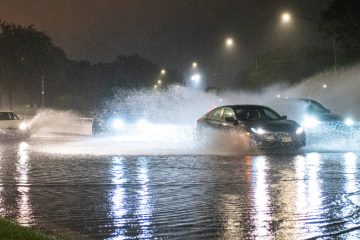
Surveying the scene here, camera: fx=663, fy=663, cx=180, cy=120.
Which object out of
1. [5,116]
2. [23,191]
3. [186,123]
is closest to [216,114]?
[23,191]

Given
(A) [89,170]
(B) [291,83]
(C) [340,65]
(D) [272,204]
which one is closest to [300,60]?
(B) [291,83]

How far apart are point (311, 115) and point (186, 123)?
15.2 m

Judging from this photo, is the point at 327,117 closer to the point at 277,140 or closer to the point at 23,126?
the point at 277,140

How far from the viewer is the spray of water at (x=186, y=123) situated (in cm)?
2121

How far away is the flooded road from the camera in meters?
8.20

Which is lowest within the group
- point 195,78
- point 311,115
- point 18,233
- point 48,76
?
point 18,233

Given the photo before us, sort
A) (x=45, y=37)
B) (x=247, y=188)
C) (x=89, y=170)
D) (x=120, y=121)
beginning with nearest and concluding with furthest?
(x=247, y=188) < (x=89, y=170) < (x=120, y=121) < (x=45, y=37)

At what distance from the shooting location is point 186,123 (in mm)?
40000

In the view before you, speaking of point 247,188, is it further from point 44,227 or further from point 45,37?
point 45,37

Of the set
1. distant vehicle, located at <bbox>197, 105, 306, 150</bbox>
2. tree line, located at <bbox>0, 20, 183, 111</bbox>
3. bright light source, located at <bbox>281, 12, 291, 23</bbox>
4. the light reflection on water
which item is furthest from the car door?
tree line, located at <bbox>0, 20, 183, 111</bbox>

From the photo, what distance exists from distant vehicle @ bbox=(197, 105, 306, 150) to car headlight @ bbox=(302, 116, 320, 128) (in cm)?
383

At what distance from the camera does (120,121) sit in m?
33.0

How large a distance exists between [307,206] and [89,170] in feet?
21.6

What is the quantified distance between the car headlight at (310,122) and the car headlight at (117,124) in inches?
419
